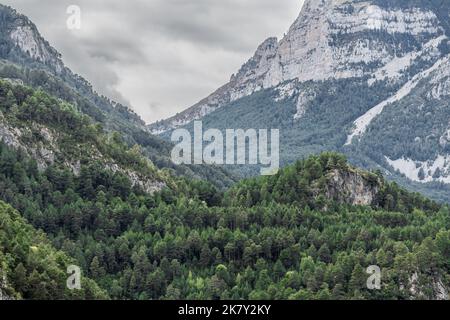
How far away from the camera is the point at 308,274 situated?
579 ft
